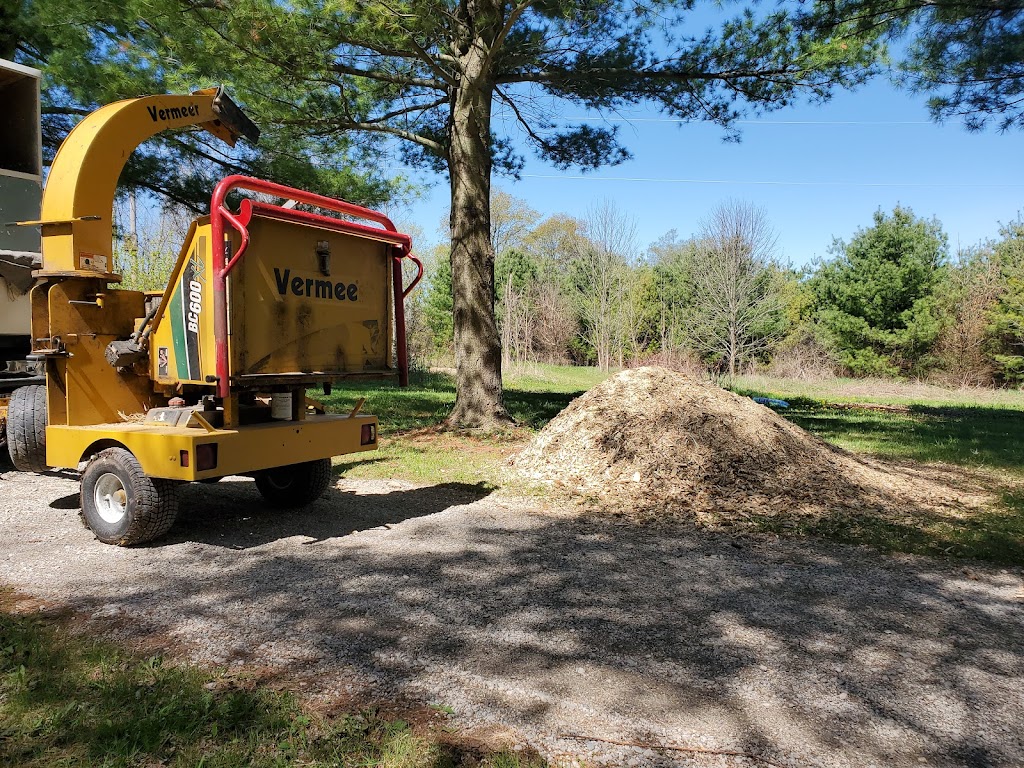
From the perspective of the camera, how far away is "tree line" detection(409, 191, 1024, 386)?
2645 centimetres

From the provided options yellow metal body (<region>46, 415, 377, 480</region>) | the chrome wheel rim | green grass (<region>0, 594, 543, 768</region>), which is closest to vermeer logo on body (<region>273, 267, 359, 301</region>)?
yellow metal body (<region>46, 415, 377, 480</region>)

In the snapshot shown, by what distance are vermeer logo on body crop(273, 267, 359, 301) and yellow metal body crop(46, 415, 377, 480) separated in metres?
0.97

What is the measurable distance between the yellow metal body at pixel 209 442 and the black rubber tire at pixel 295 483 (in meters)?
0.55

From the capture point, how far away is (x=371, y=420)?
581 cm

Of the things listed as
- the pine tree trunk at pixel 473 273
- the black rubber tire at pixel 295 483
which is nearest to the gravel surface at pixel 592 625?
the black rubber tire at pixel 295 483

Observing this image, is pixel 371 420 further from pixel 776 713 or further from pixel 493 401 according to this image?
pixel 493 401

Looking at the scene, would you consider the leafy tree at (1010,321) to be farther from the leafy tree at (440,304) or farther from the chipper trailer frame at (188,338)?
the chipper trailer frame at (188,338)

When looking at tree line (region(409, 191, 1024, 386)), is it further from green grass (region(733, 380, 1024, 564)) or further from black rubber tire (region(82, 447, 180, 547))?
black rubber tire (region(82, 447, 180, 547))

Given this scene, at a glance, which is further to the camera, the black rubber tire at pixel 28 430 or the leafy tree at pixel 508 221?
the leafy tree at pixel 508 221

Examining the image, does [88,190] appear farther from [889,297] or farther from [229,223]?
[889,297]

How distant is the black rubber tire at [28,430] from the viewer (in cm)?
531

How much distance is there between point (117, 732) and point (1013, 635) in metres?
4.16

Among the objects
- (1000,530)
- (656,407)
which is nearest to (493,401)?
(656,407)

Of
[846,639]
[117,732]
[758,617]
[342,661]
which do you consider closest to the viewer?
[117,732]
